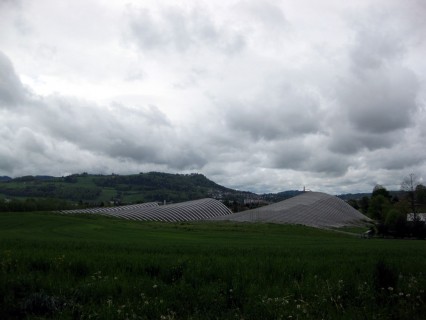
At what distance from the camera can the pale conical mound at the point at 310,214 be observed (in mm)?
96500

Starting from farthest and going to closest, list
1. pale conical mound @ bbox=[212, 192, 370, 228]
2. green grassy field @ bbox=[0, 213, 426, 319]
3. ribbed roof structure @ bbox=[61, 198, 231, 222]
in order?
ribbed roof structure @ bbox=[61, 198, 231, 222] → pale conical mound @ bbox=[212, 192, 370, 228] → green grassy field @ bbox=[0, 213, 426, 319]

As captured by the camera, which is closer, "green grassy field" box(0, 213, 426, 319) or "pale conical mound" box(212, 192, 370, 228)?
"green grassy field" box(0, 213, 426, 319)

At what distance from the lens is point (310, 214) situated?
107062 millimetres

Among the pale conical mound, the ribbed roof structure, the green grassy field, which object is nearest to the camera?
the green grassy field

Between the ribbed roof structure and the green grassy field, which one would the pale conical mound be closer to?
the ribbed roof structure

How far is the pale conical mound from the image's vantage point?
317 feet

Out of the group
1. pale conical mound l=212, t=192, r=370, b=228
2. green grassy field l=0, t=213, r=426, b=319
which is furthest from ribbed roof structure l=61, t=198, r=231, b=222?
green grassy field l=0, t=213, r=426, b=319

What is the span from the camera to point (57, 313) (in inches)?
285

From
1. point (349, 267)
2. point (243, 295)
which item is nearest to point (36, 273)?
point (243, 295)

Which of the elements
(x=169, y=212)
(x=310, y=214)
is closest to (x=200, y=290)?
(x=169, y=212)

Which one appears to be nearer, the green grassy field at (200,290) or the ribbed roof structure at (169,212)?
the green grassy field at (200,290)

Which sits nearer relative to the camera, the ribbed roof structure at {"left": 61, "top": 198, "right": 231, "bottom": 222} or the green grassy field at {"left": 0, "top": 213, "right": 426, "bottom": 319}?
the green grassy field at {"left": 0, "top": 213, "right": 426, "bottom": 319}

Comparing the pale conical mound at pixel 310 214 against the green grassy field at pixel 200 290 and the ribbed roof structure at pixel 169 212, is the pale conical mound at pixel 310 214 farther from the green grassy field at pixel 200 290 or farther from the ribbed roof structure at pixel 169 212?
the green grassy field at pixel 200 290

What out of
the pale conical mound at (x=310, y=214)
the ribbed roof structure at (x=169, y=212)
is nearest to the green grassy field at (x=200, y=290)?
the pale conical mound at (x=310, y=214)
